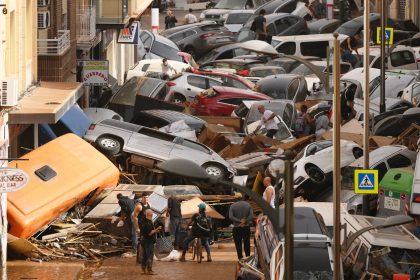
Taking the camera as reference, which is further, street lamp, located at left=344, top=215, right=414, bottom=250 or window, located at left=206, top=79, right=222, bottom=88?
window, located at left=206, top=79, right=222, bottom=88

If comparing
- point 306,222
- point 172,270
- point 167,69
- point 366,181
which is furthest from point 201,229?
point 167,69

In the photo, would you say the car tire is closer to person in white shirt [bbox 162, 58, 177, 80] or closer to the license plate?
the license plate

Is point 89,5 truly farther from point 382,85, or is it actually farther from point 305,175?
point 305,175

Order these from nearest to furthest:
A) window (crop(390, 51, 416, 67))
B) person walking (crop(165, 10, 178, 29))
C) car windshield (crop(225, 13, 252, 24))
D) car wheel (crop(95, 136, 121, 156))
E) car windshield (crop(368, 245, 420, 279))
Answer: car windshield (crop(368, 245, 420, 279)) < car wheel (crop(95, 136, 121, 156)) < window (crop(390, 51, 416, 67)) < car windshield (crop(225, 13, 252, 24)) < person walking (crop(165, 10, 178, 29))

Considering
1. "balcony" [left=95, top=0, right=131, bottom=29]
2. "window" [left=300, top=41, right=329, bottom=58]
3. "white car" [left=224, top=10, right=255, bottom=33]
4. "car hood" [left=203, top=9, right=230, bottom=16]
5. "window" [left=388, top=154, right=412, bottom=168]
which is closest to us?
"window" [left=388, top=154, right=412, bottom=168]

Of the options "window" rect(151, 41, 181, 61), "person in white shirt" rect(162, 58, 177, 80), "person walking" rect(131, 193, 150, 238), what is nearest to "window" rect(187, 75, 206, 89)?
"person in white shirt" rect(162, 58, 177, 80)

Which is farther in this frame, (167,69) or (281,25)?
(281,25)

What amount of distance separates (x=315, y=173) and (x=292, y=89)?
585 inches

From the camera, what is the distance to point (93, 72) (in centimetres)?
4359

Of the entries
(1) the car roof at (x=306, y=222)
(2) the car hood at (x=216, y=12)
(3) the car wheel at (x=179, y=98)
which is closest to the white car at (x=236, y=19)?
(2) the car hood at (x=216, y=12)

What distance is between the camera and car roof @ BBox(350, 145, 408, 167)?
35688 millimetres

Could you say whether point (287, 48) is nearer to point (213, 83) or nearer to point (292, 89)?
point (213, 83)

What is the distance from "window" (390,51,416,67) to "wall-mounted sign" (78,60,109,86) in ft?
50.5

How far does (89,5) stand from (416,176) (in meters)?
18.2
